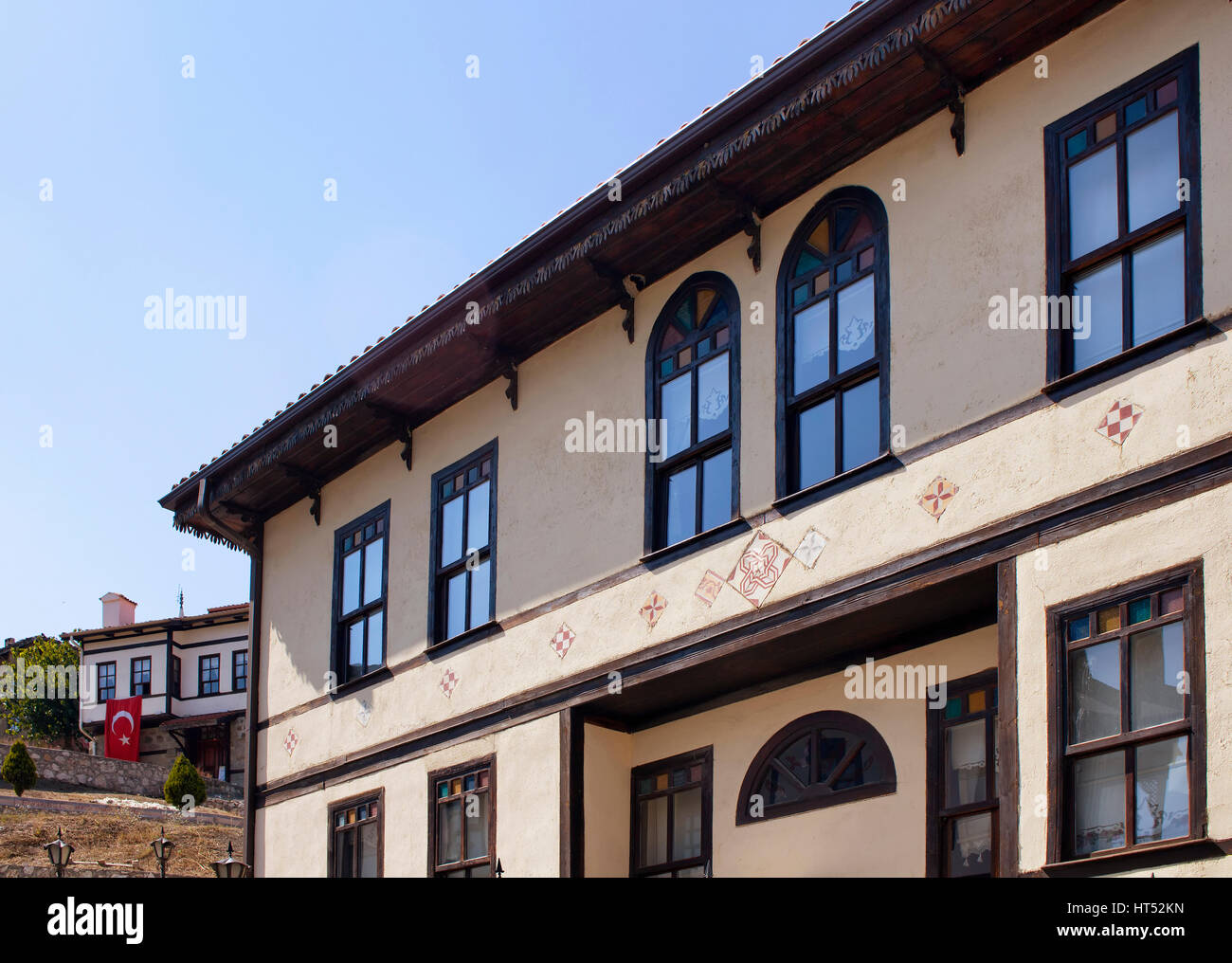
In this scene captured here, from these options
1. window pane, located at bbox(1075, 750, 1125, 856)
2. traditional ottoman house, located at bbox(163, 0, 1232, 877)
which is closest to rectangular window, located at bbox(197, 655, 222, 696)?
traditional ottoman house, located at bbox(163, 0, 1232, 877)

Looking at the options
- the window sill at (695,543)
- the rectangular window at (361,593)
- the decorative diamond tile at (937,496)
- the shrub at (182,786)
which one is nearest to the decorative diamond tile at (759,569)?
the window sill at (695,543)

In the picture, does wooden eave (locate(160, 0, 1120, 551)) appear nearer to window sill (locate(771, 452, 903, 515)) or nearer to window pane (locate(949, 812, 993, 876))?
window sill (locate(771, 452, 903, 515))

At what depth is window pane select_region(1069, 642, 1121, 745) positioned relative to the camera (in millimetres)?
9938

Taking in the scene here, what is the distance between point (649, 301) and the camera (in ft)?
47.7

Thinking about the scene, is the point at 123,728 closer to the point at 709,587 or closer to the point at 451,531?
the point at 451,531

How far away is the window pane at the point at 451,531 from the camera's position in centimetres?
1630

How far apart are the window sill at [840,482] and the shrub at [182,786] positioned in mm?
40453

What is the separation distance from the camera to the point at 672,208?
1362cm

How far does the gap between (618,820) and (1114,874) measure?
5.67m

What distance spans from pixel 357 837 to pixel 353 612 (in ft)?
7.51

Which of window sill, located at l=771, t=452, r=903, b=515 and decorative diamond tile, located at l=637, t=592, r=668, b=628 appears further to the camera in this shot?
decorative diamond tile, located at l=637, t=592, r=668, b=628

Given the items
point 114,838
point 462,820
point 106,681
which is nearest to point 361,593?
point 462,820

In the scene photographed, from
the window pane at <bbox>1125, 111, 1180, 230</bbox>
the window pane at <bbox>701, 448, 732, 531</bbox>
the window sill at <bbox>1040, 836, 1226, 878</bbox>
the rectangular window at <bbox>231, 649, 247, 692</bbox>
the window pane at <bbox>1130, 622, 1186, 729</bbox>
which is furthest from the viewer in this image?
the rectangular window at <bbox>231, 649, 247, 692</bbox>
